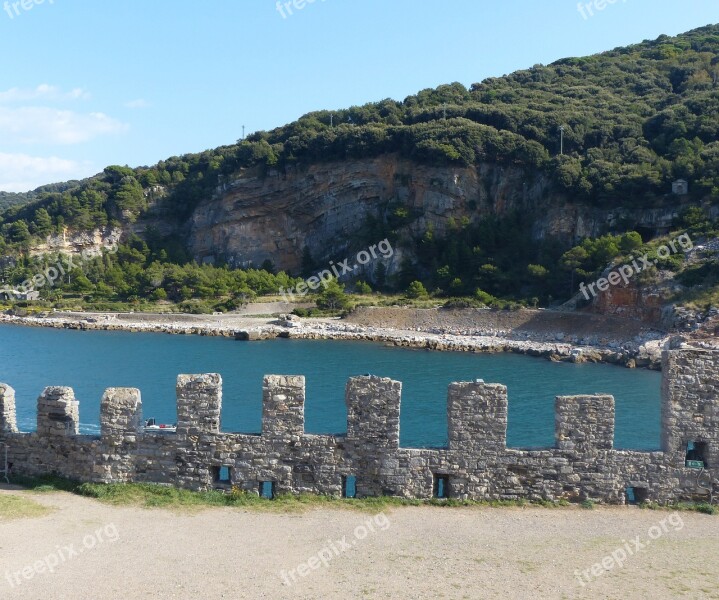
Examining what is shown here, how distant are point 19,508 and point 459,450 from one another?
5.73 metres

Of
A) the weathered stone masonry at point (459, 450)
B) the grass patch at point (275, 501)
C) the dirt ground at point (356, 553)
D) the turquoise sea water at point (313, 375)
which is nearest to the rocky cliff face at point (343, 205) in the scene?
the turquoise sea water at point (313, 375)

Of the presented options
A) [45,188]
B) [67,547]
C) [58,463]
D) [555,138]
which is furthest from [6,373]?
[45,188]

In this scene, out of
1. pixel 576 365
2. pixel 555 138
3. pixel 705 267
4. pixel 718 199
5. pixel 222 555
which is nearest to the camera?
pixel 222 555

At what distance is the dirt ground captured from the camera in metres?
6.46

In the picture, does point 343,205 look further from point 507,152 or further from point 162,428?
point 162,428

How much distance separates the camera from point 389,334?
50219mm

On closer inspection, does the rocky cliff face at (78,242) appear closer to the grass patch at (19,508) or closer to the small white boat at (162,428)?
the small white boat at (162,428)

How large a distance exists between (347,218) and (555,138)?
25.0 m

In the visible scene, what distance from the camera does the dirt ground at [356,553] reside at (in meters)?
6.46

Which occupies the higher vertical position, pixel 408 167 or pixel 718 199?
pixel 408 167

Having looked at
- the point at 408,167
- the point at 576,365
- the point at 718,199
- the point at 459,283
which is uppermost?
the point at 408,167

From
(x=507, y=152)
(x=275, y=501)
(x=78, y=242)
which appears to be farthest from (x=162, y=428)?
(x=78, y=242)

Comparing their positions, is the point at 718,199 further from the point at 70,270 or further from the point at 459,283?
the point at 70,270

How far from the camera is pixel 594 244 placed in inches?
2092
